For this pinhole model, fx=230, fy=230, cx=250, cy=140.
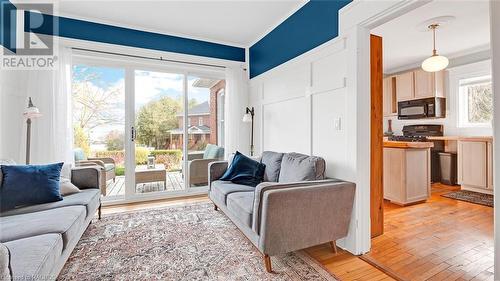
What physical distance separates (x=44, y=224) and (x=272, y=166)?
7.13ft

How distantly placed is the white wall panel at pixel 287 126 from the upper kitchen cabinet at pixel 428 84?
342 cm

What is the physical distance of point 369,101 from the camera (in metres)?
2.16

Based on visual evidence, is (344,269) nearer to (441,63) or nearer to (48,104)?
(441,63)

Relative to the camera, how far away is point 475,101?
4.50 meters

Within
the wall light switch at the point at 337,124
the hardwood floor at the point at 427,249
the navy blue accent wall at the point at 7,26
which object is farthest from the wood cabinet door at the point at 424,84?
the navy blue accent wall at the point at 7,26

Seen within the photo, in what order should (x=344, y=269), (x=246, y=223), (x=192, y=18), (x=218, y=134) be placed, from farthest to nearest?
(x=218, y=134), (x=192, y=18), (x=246, y=223), (x=344, y=269)

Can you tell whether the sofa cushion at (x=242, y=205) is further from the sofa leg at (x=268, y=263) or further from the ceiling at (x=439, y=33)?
the ceiling at (x=439, y=33)

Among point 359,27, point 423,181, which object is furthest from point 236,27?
point 423,181

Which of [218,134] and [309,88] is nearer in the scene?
[309,88]

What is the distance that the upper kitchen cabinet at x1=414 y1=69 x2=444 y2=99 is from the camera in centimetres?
459

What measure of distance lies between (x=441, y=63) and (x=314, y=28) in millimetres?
2142

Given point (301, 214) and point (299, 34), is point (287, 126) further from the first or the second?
point (301, 214)

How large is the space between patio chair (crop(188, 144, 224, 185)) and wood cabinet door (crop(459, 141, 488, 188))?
172 inches
